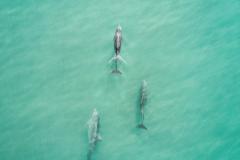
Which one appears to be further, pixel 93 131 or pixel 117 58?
pixel 117 58

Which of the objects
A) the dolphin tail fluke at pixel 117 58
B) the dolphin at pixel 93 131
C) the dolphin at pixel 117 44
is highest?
the dolphin at pixel 117 44

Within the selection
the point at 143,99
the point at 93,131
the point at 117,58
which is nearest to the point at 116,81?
the point at 117,58

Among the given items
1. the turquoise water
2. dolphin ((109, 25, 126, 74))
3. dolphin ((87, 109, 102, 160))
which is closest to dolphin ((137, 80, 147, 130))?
the turquoise water

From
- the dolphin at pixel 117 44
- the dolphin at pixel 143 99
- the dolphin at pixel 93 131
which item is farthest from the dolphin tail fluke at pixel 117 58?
the dolphin at pixel 93 131

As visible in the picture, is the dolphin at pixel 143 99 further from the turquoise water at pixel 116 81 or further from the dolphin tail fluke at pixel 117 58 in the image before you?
the dolphin tail fluke at pixel 117 58

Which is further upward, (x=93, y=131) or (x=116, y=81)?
(x=116, y=81)

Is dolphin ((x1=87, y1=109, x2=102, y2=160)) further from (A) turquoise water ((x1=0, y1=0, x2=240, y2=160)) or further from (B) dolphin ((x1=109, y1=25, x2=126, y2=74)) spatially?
(B) dolphin ((x1=109, y1=25, x2=126, y2=74))

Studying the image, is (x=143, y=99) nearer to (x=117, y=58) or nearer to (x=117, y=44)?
(x=117, y=58)
